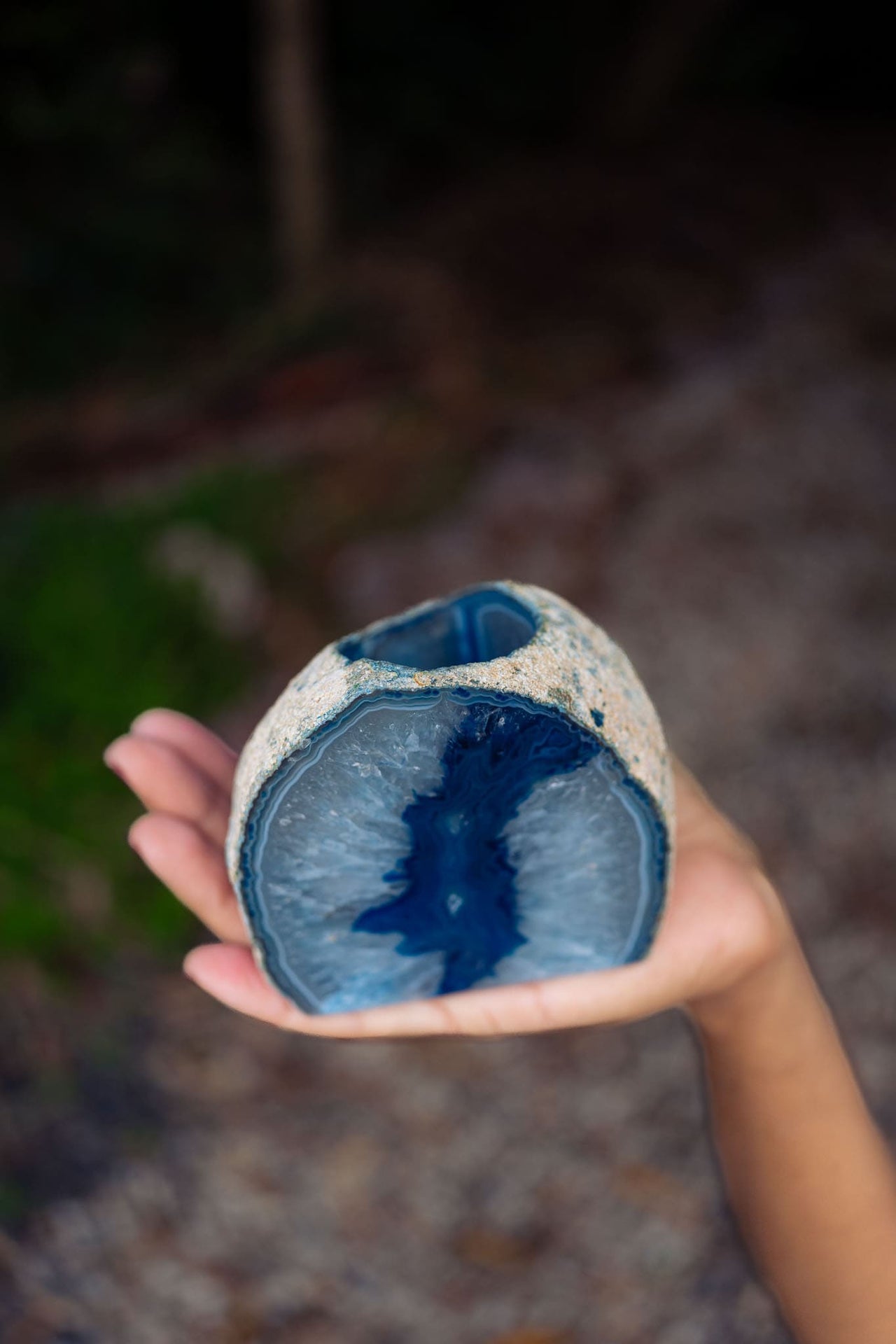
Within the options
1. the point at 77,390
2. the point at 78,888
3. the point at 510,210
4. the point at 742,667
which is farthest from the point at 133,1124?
the point at 510,210

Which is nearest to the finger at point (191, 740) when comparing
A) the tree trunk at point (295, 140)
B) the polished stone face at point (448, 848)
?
the polished stone face at point (448, 848)

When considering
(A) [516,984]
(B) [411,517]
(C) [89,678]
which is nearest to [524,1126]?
(A) [516,984]

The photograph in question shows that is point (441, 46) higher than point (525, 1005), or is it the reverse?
point (441, 46)

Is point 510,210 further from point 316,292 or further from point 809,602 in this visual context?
point 809,602

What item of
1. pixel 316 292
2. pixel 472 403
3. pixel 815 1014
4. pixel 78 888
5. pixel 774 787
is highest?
pixel 316 292

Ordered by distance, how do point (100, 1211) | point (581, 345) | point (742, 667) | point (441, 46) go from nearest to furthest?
point (100, 1211), point (742, 667), point (581, 345), point (441, 46)

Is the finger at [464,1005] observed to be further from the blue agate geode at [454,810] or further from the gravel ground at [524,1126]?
the gravel ground at [524,1126]

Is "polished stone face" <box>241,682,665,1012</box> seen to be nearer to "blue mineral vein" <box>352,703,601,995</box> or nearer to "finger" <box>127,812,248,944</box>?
"blue mineral vein" <box>352,703,601,995</box>
